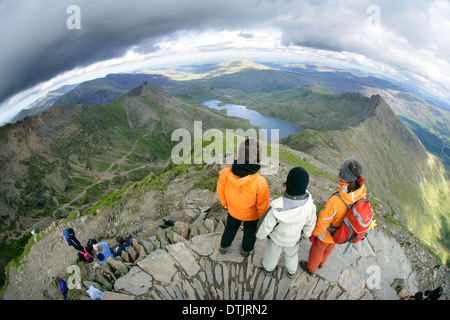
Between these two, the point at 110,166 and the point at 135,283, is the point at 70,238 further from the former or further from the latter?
the point at 110,166

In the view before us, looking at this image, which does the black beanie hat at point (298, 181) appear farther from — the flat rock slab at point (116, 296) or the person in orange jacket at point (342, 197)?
the flat rock slab at point (116, 296)

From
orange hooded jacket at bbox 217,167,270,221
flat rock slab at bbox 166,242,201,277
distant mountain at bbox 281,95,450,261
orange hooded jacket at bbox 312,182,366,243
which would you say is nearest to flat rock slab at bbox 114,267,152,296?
flat rock slab at bbox 166,242,201,277

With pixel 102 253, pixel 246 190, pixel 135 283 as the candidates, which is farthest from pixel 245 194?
pixel 102 253

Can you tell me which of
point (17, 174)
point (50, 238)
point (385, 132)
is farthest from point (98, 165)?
point (385, 132)

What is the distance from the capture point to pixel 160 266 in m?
6.87

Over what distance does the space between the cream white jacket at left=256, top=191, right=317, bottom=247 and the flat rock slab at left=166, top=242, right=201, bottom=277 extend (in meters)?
3.08

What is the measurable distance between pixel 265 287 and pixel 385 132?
232 m

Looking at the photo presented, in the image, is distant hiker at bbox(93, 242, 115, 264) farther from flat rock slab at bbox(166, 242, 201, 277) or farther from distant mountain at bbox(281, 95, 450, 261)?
distant mountain at bbox(281, 95, 450, 261)

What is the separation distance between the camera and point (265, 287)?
620cm

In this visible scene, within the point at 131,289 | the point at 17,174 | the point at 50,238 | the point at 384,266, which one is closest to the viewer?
the point at 131,289

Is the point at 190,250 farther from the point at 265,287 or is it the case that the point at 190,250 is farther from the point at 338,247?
the point at 338,247

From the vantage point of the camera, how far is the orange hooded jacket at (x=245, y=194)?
543cm

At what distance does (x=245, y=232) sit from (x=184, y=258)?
2.56 m
